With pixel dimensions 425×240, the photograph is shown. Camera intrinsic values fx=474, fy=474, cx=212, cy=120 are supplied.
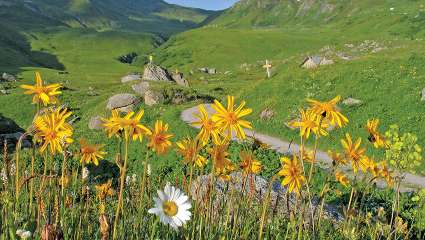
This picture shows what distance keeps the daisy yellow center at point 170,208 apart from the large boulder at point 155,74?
5308 cm

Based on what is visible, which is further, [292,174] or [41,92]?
[41,92]

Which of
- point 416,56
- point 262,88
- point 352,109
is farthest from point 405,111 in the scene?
point 262,88

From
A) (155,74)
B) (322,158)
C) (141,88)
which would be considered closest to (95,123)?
(141,88)

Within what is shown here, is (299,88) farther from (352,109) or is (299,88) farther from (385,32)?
(385,32)

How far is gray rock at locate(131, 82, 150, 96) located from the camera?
41.0 metres

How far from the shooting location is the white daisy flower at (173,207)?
10.7 feet

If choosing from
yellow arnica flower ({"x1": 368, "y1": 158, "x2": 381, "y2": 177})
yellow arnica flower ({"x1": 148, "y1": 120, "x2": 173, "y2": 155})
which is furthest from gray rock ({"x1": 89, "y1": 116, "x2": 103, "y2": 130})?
yellow arnica flower ({"x1": 148, "y1": 120, "x2": 173, "y2": 155})

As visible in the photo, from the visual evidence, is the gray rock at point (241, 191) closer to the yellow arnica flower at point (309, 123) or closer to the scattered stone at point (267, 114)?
the yellow arnica flower at point (309, 123)

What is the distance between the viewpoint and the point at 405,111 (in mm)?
25391

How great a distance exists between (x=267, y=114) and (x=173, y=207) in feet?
93.9

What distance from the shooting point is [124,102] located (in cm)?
3803

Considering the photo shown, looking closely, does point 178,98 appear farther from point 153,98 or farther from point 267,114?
point 267,114

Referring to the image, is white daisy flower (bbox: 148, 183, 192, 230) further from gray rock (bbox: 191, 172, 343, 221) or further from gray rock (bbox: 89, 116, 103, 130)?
gray rock (bbox: 89, 116, 103, 130)

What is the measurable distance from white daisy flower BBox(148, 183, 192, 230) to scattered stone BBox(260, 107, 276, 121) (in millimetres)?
27901
